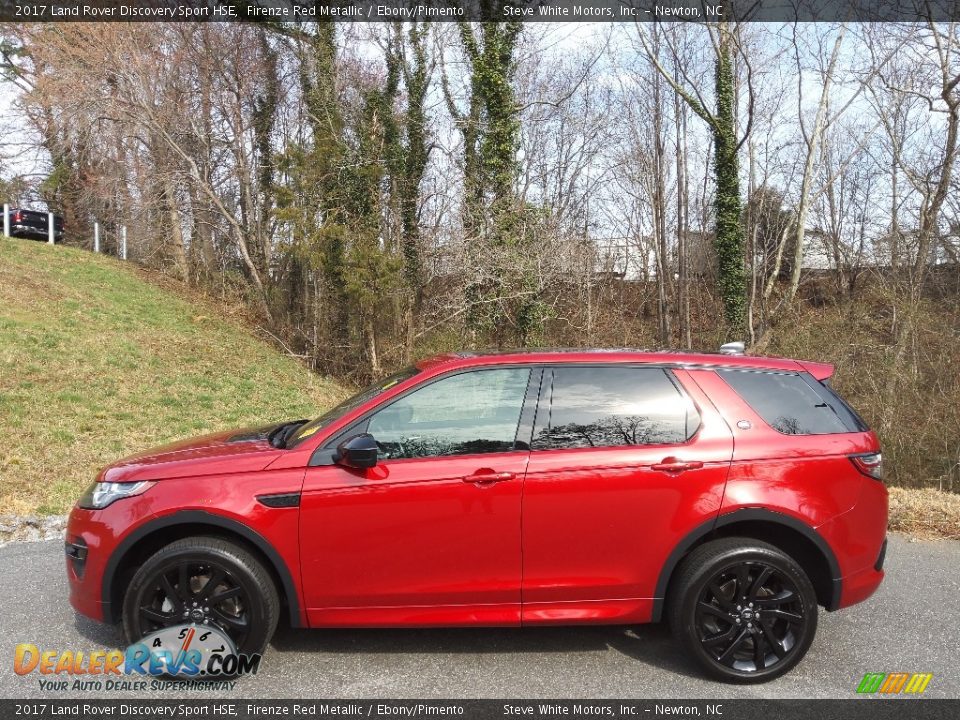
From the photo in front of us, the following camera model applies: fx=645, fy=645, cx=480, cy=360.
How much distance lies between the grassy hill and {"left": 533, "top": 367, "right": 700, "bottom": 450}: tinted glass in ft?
19.2

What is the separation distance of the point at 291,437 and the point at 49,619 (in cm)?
192

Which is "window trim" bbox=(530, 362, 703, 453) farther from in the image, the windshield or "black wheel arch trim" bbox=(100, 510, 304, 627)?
"black wheel arch trim" bbox=(100, 510, 304, 627)

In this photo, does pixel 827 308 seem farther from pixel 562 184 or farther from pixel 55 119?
pixel 55 119

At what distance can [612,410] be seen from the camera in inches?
138

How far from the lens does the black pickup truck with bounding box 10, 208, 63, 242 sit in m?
24.4

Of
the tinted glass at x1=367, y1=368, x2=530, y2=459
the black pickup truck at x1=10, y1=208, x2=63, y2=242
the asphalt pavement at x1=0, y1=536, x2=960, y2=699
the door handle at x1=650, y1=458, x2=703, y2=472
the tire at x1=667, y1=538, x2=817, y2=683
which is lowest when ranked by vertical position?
the asphalt pavement at x1=0, y1=536, x2=960, y2=699

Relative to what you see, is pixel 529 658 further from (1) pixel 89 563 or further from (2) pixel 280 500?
(1) pixel 89 563

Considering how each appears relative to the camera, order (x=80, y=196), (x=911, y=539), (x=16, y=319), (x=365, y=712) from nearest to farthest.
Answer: (x=365, y=712)
(x=911, y=539)
(x=16, y=319)
(x=80, y=196)

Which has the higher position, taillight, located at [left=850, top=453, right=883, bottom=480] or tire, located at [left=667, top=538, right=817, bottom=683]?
taillight, located at [left=850, top=453, right=883, bottom=480]

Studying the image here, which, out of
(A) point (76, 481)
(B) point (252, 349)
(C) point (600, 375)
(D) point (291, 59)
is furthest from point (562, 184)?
(C) point (600, 375)

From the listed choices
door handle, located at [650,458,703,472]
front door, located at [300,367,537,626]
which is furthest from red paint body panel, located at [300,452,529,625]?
door handle, located at [650,458,703,472]

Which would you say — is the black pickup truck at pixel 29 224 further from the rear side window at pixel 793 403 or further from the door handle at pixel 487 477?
the rear side window at pixel 793 403

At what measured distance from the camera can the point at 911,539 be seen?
17.8 feet

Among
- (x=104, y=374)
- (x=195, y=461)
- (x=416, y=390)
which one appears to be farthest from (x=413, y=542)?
(x=104, y=374)
